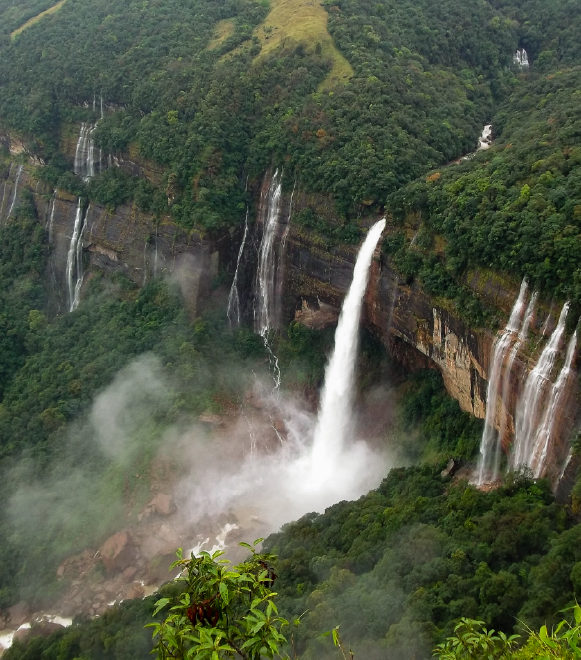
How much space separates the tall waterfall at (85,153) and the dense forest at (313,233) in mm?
755

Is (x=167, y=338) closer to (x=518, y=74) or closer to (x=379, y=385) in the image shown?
(x=379, y=385)

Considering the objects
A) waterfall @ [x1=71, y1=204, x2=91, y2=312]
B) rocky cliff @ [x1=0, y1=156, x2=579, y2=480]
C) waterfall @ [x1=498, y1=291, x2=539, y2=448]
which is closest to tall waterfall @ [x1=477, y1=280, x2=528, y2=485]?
waterfall @ [x1=498, y1=291, x2=539, y2=448]

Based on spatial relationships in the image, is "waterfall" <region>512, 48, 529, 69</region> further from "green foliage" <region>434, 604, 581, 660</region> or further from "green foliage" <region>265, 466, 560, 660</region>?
"green foliage" <region>434, 604, 581, 660</region>

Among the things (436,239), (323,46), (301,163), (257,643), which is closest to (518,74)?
(323,46)

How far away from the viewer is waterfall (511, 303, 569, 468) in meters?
20.2

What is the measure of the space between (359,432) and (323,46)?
919 inches

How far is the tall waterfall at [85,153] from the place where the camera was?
41062mm

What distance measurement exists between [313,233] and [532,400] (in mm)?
14527

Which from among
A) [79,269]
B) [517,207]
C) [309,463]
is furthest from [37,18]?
[517,207]

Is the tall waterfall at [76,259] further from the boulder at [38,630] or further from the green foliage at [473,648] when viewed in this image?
the green foliage at [473,648]

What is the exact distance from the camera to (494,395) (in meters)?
23.0

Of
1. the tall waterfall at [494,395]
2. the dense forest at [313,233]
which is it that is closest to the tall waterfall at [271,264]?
the dense forest at [313,233]

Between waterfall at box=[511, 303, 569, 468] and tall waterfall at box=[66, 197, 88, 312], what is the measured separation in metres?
28.4

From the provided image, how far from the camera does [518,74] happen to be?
4100 centimetres
